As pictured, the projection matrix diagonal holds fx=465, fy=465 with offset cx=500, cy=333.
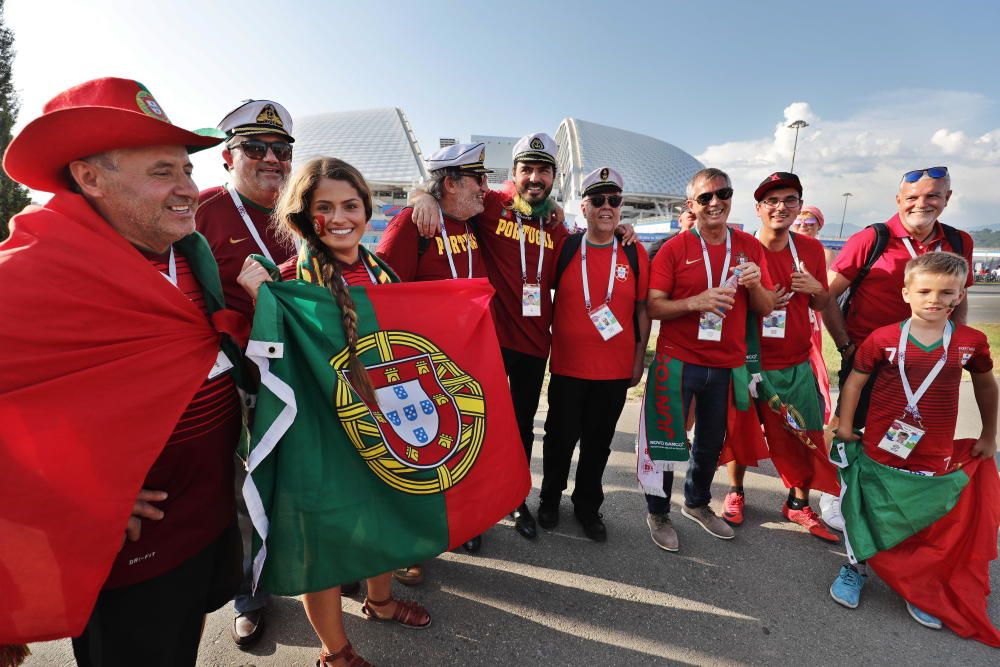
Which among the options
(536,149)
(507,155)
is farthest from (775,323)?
(507,155)

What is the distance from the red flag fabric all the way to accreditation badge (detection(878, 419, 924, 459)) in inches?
11.5

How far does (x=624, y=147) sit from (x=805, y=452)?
3147 inches

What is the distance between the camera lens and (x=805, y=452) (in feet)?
10.6

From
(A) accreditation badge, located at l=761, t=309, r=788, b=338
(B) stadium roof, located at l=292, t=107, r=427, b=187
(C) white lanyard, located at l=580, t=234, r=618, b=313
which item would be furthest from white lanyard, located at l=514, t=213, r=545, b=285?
(B) stadium roof, located at l=292, t=107, r=427, b=187

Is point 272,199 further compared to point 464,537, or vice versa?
point 272,199

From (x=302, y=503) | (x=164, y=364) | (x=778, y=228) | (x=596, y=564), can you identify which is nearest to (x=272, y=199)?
(x=164, y=364)

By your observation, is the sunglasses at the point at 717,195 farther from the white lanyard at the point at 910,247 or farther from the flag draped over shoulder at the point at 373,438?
the flag draped over shoulder at the point at 373,438

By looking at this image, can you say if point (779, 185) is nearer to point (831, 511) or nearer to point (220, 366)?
point (831, 511)

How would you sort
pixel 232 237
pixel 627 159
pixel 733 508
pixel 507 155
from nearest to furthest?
pixel 232 237 → pixel 733 508 → pixel 627 159 → pixel 507 155

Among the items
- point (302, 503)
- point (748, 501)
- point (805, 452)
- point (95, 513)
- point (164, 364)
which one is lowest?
point (748, 501)

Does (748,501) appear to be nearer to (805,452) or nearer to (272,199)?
(805,452)

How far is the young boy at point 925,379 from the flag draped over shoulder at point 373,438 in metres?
2.08

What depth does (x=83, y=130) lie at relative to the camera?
4.13ft

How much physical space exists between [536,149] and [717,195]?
1153 millimetres
